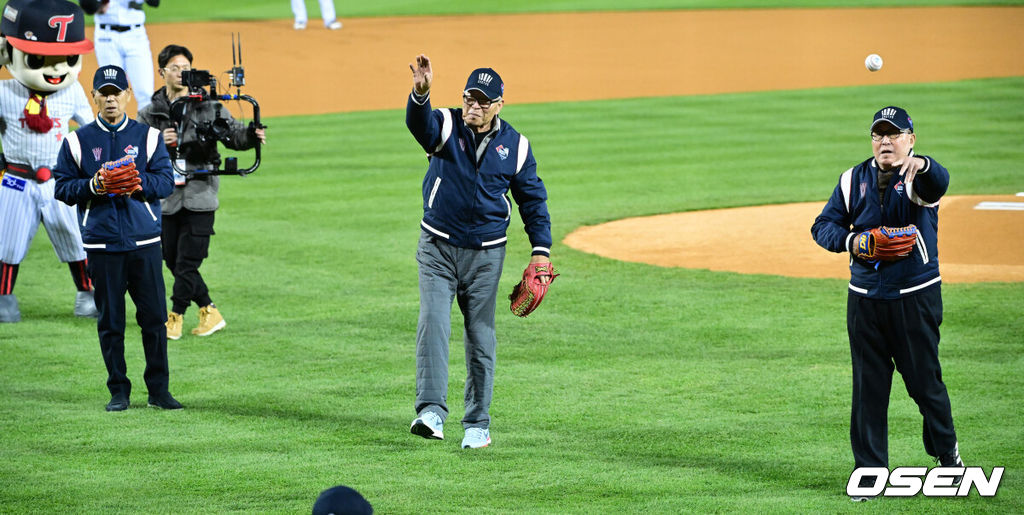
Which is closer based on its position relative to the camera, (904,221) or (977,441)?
(904,221)

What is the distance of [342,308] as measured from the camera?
10.9 metres

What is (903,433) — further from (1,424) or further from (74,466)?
(1,424)

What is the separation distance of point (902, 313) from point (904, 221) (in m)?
0.40

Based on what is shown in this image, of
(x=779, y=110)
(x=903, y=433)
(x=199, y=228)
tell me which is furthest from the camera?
(x=779, y=110)

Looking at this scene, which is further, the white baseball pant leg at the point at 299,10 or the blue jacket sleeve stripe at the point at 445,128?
the white baseball pant leg at the point at 299,10

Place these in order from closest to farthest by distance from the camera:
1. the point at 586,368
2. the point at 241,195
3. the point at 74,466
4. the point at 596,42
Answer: the point at 74,466 < the point at 586,368 < the point at 241,195 < the point at 596,42

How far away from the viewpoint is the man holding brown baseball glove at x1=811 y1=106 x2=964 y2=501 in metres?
6.00

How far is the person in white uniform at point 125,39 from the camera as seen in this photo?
19094 millimetres

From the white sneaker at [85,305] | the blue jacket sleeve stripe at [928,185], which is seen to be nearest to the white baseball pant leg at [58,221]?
the white sneaker at [85,305]

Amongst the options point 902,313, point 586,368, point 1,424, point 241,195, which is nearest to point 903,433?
point 902,313

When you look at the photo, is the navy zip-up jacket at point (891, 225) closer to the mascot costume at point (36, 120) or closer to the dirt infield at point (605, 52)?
the mascot costume at point (36, 120)

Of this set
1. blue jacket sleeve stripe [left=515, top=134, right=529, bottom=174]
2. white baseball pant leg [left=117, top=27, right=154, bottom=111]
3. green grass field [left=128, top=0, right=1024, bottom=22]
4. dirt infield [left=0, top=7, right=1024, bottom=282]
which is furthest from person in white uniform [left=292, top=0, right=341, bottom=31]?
blue jacket sleeve stripe [left=515, top=134, right=529, bottom=174]

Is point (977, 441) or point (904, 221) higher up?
point (904, 221)

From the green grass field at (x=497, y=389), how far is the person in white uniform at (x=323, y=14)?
20.6 m
